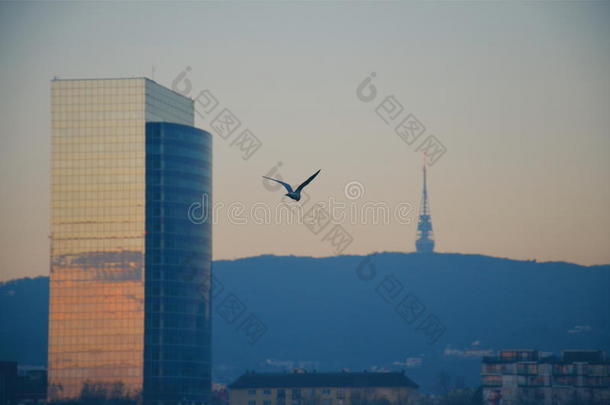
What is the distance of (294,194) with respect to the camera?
104 metres
